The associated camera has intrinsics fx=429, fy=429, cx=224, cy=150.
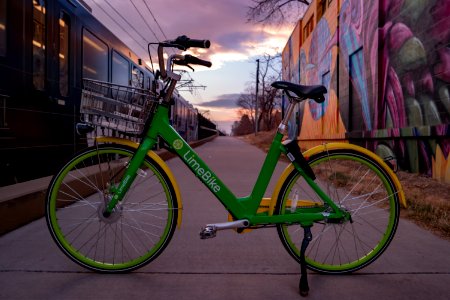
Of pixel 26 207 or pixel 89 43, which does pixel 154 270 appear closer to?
pixel 26 207

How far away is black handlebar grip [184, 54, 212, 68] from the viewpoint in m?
2.83

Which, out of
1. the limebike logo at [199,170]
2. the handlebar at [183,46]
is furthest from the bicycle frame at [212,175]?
the handlebar at [183,46]

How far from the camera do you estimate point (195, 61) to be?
286cm

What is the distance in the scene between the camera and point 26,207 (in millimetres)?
4336

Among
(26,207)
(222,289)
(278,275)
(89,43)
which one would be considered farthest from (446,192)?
(89,43)

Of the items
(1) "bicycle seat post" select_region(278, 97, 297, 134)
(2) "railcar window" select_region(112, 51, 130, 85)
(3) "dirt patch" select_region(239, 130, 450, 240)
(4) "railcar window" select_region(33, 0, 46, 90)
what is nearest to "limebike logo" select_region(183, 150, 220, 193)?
(1) "bicycle seat post" select_region(278, 97, 297, 134)

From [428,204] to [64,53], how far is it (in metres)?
5.72

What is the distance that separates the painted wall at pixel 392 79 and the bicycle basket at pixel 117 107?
5.16 m

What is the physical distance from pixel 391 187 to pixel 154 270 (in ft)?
5.68

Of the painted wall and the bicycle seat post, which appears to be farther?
the painted wall

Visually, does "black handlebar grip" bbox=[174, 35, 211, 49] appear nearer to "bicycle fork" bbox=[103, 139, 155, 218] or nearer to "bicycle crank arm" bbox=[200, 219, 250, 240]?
"bicycle fork" bbox=[103, 139, 155, 218]

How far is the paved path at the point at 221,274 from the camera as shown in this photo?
8.49 feet

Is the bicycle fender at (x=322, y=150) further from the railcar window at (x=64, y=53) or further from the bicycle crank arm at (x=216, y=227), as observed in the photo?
the railcar window at (x=64, y=53)

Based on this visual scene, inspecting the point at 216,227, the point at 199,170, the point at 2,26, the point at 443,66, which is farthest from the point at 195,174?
the point at 443,66
